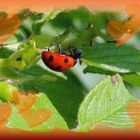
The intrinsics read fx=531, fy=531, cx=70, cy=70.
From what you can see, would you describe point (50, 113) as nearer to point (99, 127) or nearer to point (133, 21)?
point (99, 127)

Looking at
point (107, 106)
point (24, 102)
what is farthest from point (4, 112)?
point (107, 106)

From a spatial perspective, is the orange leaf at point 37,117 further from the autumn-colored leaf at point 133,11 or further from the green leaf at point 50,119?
the autumn-colored leaf at point 133,11

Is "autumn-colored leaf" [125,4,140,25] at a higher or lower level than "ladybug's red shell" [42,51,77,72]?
higher

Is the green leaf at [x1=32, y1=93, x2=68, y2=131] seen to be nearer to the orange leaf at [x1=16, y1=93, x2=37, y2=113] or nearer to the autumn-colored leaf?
the orange leaf at [x1=16, y1=93, x2=37, y2=113]

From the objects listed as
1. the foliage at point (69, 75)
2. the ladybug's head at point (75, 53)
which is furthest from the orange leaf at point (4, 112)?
the ladybug's head at point (75, 53)

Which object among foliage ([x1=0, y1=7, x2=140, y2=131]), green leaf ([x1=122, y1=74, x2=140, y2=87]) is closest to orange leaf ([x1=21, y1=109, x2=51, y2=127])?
foliage ([x1=0, y1=7, x2=140, y2=131])

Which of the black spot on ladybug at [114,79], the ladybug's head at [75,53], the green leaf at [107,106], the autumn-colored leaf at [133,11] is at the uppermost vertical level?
the autumn-colored leaf at [133,11]

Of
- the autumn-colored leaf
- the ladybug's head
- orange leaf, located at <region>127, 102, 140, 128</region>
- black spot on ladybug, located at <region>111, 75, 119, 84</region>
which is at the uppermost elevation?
the autumn-colored leaf
